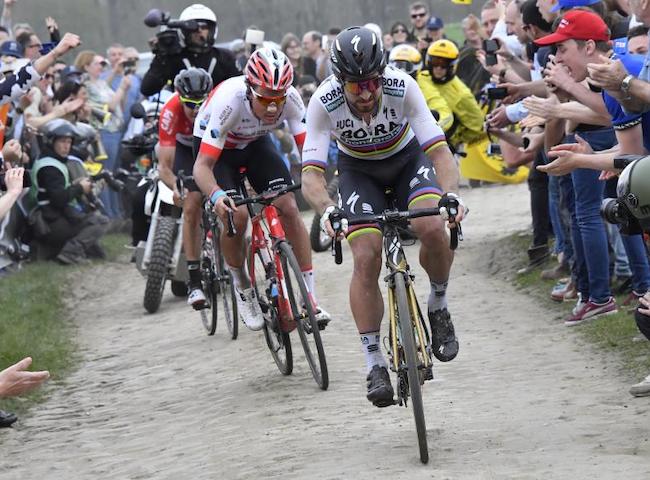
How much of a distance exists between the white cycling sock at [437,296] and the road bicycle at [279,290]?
40.4 inches

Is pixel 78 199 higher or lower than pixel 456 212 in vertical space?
lower

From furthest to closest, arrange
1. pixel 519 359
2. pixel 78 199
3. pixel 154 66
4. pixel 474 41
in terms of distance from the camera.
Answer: pixel 474 41, pixel 78 199, pixel 154 66, pixel 519 359

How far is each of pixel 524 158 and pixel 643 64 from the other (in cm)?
525

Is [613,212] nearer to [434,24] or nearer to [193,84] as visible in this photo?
[193,84]

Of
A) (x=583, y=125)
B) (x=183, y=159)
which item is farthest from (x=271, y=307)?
(x=183, y=159)

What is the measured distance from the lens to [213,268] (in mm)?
11930

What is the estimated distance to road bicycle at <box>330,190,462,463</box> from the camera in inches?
277

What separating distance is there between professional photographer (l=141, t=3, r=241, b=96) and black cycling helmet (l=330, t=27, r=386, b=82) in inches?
232

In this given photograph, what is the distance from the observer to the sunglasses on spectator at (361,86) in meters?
7.76

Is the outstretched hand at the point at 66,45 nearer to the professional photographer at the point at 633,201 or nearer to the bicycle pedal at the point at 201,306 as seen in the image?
the bicycle pedal at the point at 201,306

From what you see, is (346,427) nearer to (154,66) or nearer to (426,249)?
(426,249)

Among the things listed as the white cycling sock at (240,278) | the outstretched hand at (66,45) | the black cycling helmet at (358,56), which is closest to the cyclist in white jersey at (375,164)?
the black cycling helmet at (358,56)

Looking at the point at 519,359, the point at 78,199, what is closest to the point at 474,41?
the point at 78,199

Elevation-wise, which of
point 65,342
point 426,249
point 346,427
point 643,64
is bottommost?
point 65,342
